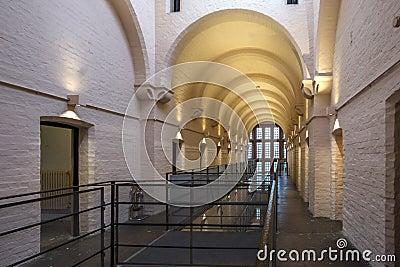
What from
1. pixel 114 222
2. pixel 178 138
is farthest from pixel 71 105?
pixel 178 138

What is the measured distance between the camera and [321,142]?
820 cm

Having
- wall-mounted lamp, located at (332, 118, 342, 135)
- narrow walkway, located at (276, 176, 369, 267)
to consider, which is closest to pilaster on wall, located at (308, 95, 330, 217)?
narrow walkway, located at (276, 176, 369, 267)

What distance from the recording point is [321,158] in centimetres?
825

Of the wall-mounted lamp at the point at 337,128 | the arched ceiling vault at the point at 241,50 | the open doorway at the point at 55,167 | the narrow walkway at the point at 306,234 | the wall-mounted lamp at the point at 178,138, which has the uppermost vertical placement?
the arched ceiling vault at the point at 241,50

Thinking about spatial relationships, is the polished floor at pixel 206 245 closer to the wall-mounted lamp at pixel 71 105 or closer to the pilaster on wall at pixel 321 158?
the pilaster on wall at pixel 321 158

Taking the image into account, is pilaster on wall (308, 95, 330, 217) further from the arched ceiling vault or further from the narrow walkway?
the arched ceiling vault

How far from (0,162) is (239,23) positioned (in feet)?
25.0

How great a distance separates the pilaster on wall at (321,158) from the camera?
814cm

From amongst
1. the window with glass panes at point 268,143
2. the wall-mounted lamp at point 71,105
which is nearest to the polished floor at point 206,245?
the wall-mounted lamp at point 71,105

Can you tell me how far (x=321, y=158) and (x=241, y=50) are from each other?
222 inches

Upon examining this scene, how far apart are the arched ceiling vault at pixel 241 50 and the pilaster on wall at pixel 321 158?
102cm

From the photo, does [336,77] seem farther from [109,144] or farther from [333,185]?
[109,144]

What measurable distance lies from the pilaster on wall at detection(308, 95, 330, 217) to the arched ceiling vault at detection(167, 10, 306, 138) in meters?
1.02

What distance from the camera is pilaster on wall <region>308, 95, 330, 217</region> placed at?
8.14m
